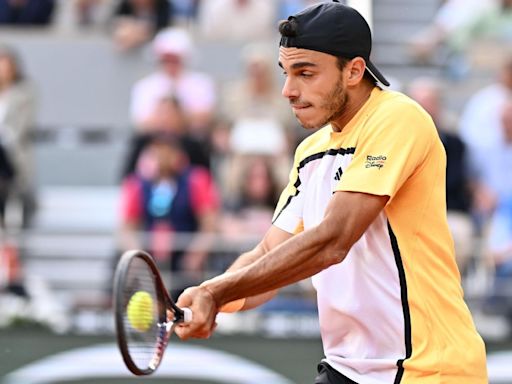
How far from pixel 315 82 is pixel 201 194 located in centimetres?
534

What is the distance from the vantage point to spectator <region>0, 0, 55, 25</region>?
12359mm

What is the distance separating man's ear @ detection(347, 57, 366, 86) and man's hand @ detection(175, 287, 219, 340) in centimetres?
91

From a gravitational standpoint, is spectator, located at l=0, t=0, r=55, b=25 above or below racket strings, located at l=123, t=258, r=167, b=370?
above

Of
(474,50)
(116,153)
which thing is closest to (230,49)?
(116,153)

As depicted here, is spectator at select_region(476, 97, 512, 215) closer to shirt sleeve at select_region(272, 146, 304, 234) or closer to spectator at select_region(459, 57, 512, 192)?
spectator at select_region(459, 57, 512, 192)

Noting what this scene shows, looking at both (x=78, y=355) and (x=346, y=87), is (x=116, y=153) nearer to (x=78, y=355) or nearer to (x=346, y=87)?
(x=78, y=355)

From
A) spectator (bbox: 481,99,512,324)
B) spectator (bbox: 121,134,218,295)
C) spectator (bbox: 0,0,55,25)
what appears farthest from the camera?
spectator (bbox: 0,0,55,25)

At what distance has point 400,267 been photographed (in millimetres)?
4418

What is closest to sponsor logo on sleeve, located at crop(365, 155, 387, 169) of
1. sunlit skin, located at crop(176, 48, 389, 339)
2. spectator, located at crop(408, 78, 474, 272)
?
sunlit skin, located at crop(176, 48, 389, 339)

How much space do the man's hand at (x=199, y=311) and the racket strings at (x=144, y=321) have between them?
139mm

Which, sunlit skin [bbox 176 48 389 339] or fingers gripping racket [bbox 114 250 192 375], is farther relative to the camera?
sunlit skin [bbox 176 48 389 339]

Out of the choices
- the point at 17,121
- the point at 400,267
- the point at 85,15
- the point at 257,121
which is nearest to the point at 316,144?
the point at 400,267

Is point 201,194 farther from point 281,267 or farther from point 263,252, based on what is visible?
point 281,267

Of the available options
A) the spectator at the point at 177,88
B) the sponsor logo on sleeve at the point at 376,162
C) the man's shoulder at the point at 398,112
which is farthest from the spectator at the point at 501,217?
the sponsor logo on sleeve at the point at 376,162
